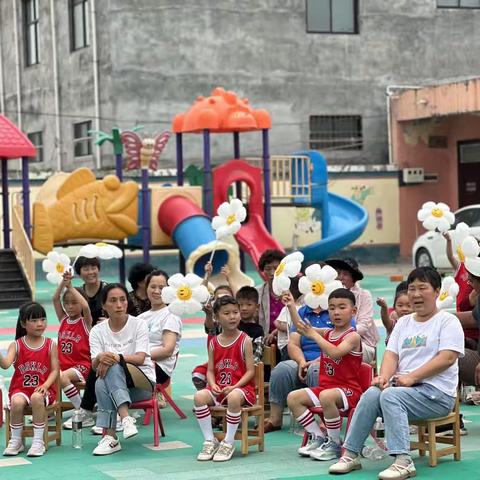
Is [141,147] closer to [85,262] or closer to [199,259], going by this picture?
[199,259]

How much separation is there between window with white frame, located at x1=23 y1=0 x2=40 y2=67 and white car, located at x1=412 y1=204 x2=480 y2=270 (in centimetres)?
1393

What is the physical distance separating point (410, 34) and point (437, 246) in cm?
1069

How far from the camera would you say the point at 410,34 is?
32.2 metres

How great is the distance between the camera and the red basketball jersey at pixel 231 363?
813 cm

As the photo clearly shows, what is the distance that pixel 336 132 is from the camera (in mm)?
31562

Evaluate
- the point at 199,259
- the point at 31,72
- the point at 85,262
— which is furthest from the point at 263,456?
the point at 31,72

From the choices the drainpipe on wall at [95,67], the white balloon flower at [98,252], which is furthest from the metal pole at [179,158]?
the white balloon flower at [98,252]

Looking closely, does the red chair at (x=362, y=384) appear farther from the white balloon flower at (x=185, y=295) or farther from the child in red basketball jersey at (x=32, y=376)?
the child in red basketball jersey at (x=32, y=376)

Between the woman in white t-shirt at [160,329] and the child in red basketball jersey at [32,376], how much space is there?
871 millimetres

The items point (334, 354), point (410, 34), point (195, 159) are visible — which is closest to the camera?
point (334, 354)

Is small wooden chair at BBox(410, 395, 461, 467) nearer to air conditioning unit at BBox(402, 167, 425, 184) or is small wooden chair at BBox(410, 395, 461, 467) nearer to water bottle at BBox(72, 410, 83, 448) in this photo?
water bottle at BBox(72, 410, 83, 448)

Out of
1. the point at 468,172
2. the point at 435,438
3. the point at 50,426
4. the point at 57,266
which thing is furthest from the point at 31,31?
the point at 435,438

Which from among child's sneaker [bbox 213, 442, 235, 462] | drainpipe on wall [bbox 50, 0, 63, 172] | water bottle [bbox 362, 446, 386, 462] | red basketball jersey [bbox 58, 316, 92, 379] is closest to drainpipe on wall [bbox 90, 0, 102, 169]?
drainpipe on wall [bbox 50, 0, 63, 172]

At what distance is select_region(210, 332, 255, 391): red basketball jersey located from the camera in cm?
813
